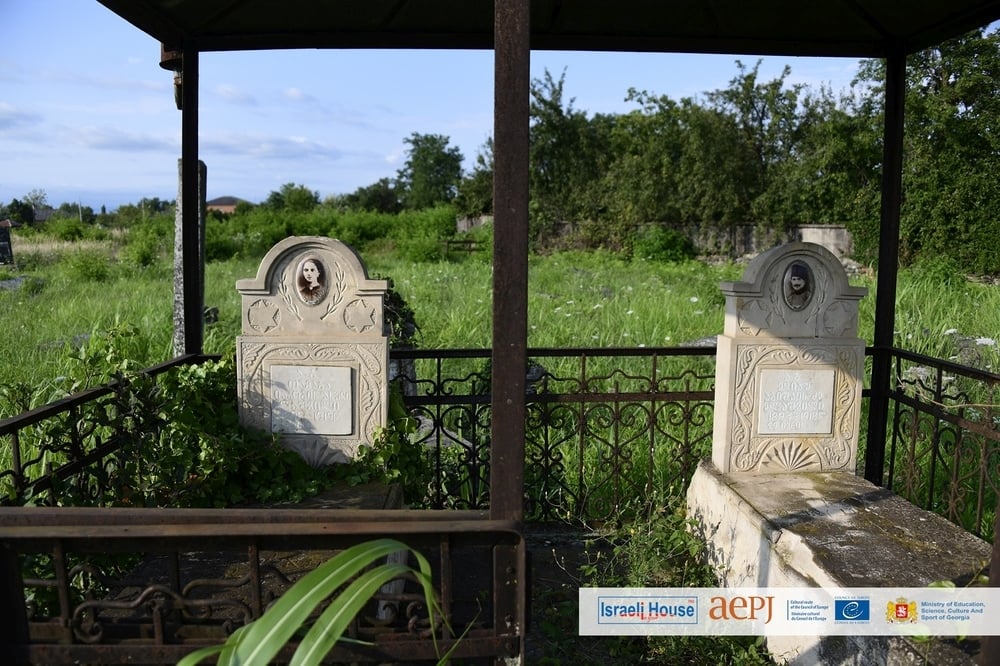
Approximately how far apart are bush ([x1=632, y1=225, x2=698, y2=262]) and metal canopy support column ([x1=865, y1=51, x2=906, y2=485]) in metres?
16.0

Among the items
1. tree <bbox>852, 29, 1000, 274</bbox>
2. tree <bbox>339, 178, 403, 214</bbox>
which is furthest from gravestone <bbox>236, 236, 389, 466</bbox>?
tree <bbox>339, 178, 403, 214</bbox>

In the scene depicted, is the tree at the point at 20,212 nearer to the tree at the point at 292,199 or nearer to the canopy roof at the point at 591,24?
the tree at the point at 292,199

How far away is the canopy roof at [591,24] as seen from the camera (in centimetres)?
342

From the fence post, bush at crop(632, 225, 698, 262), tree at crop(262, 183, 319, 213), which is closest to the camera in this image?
the fence post

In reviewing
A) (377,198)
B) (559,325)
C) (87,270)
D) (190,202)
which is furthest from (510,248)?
(377,198)

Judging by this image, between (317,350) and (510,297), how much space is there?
2205 mm

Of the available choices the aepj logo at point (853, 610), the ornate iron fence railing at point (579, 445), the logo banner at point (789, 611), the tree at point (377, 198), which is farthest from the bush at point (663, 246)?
the tree at point (377, 198)

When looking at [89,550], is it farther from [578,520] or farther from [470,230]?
[470,230]

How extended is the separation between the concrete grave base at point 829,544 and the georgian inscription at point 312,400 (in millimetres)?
Answer: 1934

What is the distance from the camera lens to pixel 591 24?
364cm

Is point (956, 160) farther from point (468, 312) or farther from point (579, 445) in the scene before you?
point (579, 445)

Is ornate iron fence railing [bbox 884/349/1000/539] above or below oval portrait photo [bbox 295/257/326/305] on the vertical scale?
below

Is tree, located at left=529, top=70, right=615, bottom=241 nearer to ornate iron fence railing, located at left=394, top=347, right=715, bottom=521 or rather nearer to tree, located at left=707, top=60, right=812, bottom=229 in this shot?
tree, located at left=707, top=60, right=812, bottom=229

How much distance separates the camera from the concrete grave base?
245 cm
